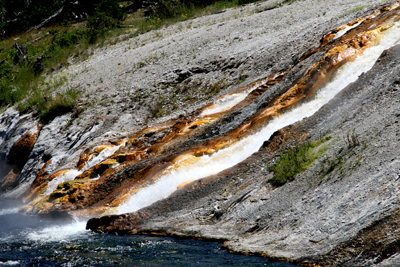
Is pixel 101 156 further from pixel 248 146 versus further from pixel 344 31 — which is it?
pixel 344 31

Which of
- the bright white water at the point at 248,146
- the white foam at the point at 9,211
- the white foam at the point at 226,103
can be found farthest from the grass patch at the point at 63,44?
the bright white water at the point at 248,146

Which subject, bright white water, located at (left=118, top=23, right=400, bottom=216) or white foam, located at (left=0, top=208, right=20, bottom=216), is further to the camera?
white foam, located at (left=0, top=208, right=20, bottom=216)

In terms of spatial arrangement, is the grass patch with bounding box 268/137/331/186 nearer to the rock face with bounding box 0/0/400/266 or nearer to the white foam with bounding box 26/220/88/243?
the rock face with bounding box 0/0/400/266

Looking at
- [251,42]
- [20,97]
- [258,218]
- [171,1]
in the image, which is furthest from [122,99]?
[171,1]

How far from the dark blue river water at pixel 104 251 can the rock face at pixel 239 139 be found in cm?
35

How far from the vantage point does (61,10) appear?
31141 mm

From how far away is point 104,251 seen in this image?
6684mm

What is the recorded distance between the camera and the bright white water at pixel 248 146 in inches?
369

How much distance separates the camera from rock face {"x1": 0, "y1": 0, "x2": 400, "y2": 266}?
225 inches

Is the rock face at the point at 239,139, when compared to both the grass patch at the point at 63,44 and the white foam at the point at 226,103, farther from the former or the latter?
the grass patch at the point at 63,44

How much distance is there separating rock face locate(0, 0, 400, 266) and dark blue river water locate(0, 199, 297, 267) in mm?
348

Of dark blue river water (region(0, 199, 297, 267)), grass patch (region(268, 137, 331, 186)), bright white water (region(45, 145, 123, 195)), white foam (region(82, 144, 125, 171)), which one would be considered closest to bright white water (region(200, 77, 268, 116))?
white foam (region(82, 144, 125, 171))

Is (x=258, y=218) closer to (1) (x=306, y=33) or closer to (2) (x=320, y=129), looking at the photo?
(2) (x=320, y=129)

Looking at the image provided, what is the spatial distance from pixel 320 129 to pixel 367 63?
329 cm
